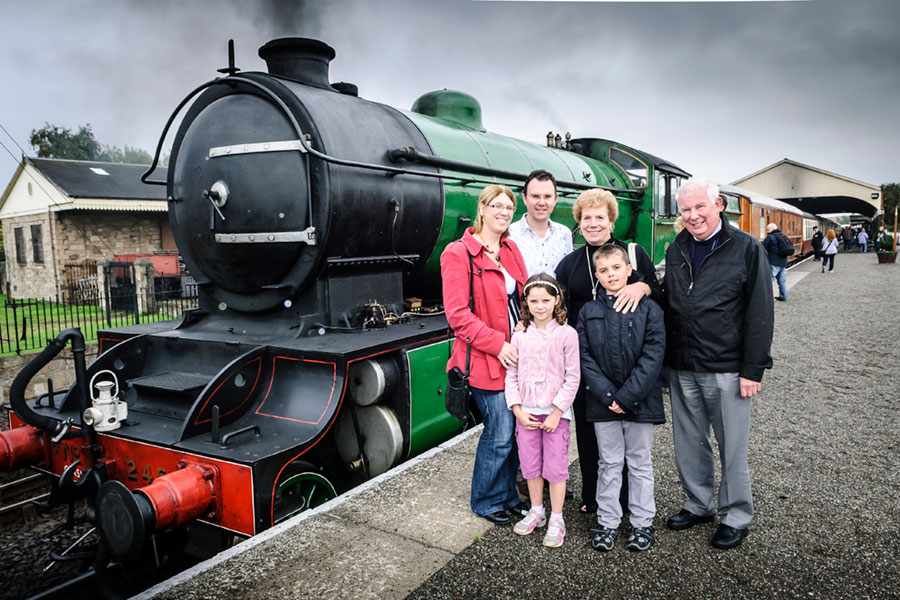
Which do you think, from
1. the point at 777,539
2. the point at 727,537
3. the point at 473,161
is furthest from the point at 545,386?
the point at 473,161

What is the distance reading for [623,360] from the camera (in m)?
2.93

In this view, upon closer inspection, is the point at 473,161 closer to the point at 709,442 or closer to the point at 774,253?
the point at 709,442

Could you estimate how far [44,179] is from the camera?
1798 centimetres

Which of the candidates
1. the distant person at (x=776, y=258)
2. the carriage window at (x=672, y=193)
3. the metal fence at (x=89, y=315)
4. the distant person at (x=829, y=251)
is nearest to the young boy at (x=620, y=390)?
the metal fence at (x=89, y=315)

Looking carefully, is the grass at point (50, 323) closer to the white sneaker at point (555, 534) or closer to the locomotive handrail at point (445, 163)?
the locomotive handrail at point (445, 163)

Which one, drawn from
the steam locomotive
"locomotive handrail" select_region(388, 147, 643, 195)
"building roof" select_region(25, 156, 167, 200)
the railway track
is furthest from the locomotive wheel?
"building roof" select_region(25, 156, 167, 200)

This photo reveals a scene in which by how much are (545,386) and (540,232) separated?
102 cm

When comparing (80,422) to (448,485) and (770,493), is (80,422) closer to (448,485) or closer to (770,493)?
Result: (448,485)

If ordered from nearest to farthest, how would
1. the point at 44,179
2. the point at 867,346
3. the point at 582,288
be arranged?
the point at 582,288, the point at 867,346, the point at 44,179

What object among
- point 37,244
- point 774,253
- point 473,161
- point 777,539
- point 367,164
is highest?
point 37,244

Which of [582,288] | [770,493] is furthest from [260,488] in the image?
[770,493]

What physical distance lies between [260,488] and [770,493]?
2.95m

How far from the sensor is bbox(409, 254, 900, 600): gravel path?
2596 millimetres

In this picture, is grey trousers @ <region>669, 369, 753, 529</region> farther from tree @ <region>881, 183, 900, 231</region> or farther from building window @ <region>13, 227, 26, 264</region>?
tree @ <region>881, 183, 900, 231</region>
